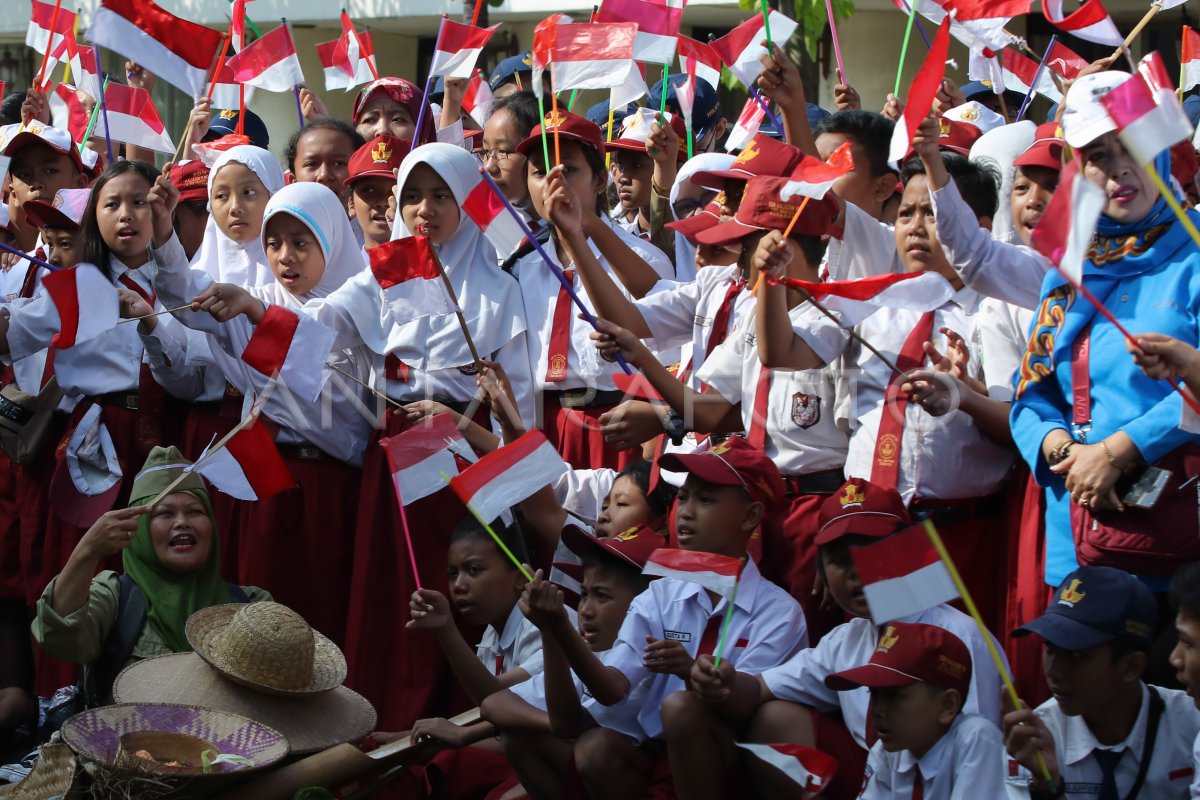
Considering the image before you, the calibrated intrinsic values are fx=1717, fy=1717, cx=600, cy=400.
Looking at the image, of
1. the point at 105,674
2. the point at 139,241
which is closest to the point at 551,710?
the point at 105,674

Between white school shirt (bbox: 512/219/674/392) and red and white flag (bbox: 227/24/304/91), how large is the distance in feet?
7.81

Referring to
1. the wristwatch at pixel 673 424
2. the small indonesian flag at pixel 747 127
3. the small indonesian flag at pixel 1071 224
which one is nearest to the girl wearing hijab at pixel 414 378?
the wristwatch at pixel 673 424

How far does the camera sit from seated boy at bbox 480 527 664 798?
15.0 feet

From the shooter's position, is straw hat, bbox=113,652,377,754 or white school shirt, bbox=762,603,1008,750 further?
straw hat, bbox=113,652,377,754

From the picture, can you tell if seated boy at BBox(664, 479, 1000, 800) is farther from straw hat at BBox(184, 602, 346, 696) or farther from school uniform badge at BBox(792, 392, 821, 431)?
straw hat at BBox(184, 602, 346, 696)

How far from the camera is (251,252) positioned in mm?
6805

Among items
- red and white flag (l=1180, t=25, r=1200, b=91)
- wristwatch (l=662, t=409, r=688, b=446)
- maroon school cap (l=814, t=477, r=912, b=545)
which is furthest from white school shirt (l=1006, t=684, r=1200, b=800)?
red and white flag (l=1180, t=25, r=1200, b=91)

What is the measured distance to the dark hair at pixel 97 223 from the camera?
20.5 ft

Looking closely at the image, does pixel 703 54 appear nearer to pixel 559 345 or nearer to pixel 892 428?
pixel 559 345

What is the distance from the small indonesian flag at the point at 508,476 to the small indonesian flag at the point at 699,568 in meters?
0.46

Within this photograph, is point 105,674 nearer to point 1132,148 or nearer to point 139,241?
point 139,241

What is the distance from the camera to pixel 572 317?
6004 mm

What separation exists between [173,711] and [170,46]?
2.95 metres

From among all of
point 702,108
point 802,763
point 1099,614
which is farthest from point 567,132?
point 1099,614
